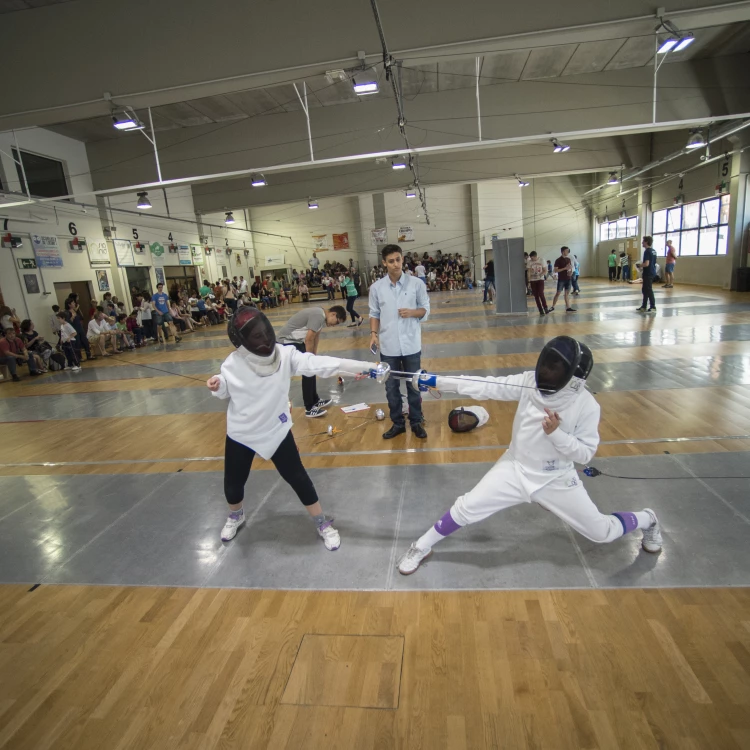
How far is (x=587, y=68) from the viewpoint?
10.7 meters

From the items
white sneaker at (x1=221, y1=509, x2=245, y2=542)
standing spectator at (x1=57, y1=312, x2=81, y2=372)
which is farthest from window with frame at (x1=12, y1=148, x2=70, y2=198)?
white sneaker at (x1=221, y1=509, x2=245, y2=542)

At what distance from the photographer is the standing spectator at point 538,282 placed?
1158cm

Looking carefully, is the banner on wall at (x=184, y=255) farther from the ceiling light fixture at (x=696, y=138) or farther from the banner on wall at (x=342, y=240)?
the ceiling light fixture at (x=696, y=138)

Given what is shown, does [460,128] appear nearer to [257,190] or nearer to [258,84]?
[258,84]

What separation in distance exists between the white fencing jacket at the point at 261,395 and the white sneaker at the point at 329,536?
0.62m

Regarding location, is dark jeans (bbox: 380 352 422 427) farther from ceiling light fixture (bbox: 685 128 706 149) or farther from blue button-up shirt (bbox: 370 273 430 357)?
ceiling light fixture (bbox: 685 128 706 149)

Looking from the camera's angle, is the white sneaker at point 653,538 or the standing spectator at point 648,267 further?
the standing spectator at point 648,267

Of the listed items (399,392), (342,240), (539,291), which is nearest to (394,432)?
(399,392)

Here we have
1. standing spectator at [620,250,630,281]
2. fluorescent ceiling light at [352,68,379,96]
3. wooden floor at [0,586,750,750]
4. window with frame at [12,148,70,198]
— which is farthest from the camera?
standing spectator at [620,250,630,281]

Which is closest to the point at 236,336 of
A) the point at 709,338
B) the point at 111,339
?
the point at 709,338

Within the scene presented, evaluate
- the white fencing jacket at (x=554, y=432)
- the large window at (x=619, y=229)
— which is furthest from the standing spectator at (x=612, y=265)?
the white fencing jacket at (x=554, y=432)

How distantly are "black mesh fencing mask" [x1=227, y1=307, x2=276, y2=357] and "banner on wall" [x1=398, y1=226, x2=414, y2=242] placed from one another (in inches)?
924

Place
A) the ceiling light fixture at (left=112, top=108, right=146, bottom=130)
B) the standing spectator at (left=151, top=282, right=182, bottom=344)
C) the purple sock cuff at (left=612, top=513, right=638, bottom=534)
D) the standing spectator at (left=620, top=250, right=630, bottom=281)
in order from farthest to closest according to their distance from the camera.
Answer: the standing spectator at (left=620, top=250, right=630, bottom=281), the standing spectator at (left=151, top=282, right=182, bottom=344), the ceiling light fixture at (left=112, top=108, right=146, bottom=130), the purple sock cuff at (left=612, top=513, right=638, bottom=534)

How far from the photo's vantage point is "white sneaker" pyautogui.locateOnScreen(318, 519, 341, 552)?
287 centimetres
